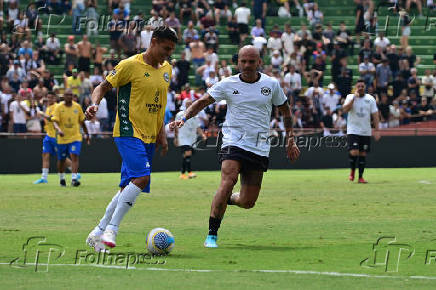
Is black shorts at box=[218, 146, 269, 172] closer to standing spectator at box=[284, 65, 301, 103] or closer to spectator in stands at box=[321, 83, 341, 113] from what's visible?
spectator in stands at box=[321, 83, 341, 113]

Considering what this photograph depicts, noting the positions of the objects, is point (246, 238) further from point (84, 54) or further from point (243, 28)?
point (243, 28)

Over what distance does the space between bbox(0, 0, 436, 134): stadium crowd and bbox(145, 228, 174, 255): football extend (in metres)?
20.0

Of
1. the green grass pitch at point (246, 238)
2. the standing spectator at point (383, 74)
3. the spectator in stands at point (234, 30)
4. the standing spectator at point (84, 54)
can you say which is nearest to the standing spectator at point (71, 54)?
the standing spectator at point (84, 54)

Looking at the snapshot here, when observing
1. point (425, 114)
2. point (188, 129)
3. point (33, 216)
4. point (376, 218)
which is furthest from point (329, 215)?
point (425, 114)

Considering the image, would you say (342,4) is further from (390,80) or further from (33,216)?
(33,216)

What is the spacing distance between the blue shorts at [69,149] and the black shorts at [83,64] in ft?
35.1

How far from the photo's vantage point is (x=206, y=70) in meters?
34.7

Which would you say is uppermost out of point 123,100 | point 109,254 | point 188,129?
point 123,100

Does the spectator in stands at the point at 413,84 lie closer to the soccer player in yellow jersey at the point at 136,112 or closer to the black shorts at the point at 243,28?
the black shorts at the point at 243,28

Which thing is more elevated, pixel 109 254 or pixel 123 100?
pixel 123 100

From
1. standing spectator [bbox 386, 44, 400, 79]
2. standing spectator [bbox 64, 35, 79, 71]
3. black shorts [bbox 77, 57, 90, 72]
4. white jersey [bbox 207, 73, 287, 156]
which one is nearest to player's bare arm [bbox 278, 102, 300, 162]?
white jersey [bbox 207, 73, 287, 156]

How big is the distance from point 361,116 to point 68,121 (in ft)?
24.3

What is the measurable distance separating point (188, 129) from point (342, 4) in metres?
16.3

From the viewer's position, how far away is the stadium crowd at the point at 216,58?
32219 millimetres
